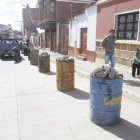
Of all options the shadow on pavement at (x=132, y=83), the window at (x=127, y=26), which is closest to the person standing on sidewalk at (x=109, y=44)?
the shadow on pavement at (x=132, y=83)

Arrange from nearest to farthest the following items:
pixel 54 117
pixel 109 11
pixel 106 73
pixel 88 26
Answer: pixel 106 73, pixel 54 117, pixel 109 11, pixel 88 26

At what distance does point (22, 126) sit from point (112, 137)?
1.84 metres

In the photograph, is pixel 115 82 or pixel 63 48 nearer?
pixel 115 82

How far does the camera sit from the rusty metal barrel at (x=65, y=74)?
19.2 feet

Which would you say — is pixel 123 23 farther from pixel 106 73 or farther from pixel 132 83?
pixel 106 73

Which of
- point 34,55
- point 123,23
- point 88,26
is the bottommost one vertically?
point 34,55

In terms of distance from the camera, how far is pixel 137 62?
7.04 meters

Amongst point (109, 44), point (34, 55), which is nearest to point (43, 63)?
point (34, 55)

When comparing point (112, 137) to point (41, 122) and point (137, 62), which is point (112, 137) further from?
point (137, 62)

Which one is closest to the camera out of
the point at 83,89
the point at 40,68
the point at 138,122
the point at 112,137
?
the point at 112,137

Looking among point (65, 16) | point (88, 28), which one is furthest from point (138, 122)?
point (65, 16)

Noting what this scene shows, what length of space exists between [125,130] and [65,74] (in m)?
2.96

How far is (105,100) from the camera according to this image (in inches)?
139

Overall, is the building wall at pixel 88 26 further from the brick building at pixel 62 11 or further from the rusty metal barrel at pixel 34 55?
the brick building at pixel 62 11
